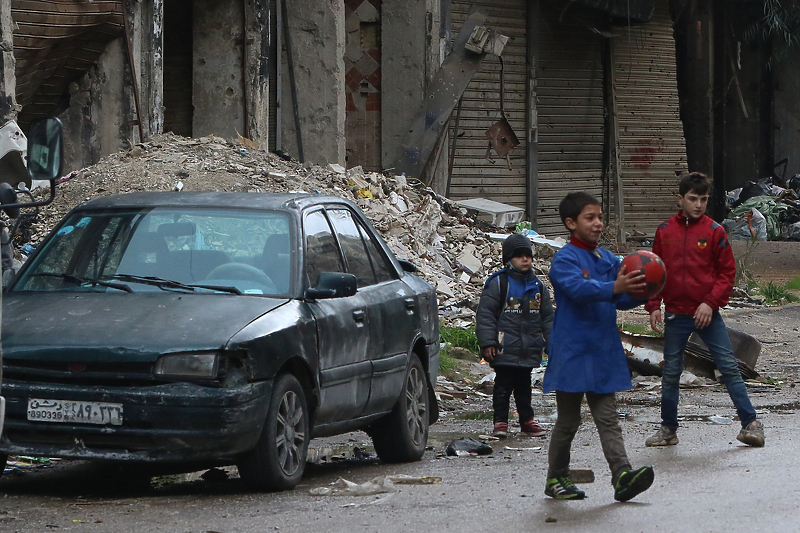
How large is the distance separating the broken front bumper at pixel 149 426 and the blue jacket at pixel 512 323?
312cm

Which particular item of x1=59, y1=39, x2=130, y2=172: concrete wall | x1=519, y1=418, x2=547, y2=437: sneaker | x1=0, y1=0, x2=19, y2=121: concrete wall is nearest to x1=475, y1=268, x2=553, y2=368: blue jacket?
x1=519, y1=418, x2=547, y2=437: sneaker

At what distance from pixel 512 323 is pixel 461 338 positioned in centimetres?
378

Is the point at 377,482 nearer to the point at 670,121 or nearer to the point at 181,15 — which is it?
the point at 181,15

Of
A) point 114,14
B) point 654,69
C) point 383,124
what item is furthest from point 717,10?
point 114,14

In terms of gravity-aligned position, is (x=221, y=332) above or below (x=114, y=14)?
below

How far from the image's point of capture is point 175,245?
20.5 feet

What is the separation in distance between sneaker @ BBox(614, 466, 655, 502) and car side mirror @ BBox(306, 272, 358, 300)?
1.70 m

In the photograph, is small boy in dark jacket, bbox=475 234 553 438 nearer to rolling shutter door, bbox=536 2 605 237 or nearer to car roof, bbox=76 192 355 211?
car roof, bbox=76 192 355 211

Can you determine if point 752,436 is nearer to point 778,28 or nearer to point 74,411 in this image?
point 74,411

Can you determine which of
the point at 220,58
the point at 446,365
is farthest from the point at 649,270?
the point at 220,58

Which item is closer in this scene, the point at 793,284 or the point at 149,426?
the point at 149,426

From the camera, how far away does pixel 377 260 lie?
7.28 metres

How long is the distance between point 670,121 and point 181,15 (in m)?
10.6

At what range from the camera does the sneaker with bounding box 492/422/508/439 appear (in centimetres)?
807
